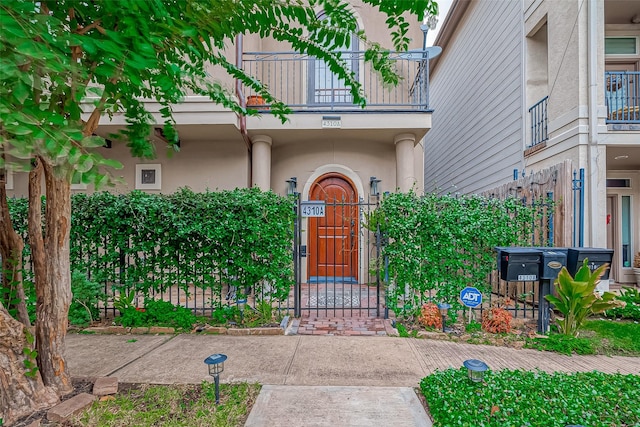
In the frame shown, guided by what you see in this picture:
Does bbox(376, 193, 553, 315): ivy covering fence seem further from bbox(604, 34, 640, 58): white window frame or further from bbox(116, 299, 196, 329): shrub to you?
bbox(604, 34, 640, 58): white window frame

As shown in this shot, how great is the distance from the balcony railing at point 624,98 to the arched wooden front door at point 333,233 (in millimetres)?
5037

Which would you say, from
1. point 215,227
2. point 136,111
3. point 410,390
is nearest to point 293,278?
point 215,227

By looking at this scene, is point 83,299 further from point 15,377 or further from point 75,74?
Result: point 75,74

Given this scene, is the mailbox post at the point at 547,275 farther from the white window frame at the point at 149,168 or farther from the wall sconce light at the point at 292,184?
the white window frame at the point at 149,168

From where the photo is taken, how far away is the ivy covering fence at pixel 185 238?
14.6 feet

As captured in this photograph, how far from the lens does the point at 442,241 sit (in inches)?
177

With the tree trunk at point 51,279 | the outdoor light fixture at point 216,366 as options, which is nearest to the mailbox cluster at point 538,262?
the outdoor light fixture at point 216,366

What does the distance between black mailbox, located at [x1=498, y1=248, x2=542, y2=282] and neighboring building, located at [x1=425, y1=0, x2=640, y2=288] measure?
1.15 meters

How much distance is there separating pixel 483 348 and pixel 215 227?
3.72 meters

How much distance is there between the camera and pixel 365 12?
7562 mm

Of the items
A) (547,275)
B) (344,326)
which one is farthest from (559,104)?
(344,326)

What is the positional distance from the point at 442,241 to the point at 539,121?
4468mm

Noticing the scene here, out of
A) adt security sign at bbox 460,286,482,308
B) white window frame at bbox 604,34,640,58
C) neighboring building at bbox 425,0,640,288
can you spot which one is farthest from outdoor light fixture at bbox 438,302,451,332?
white window frame at bbox 604,34,640,58

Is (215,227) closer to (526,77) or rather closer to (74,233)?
(74,233)
